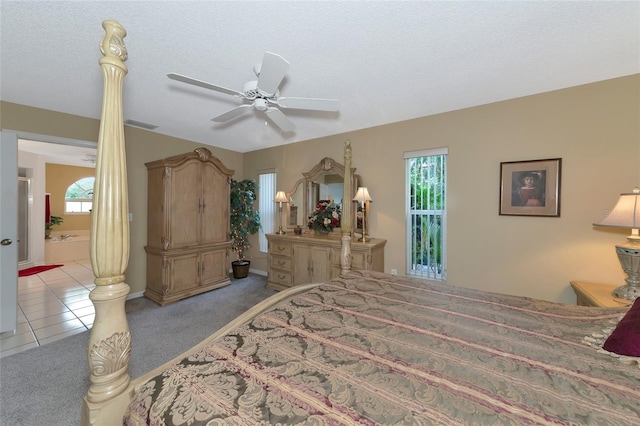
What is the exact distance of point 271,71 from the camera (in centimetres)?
163

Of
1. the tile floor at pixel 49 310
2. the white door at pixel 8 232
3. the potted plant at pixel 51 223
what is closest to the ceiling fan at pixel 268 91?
the white door at pixel 8 232

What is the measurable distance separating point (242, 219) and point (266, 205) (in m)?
0.54

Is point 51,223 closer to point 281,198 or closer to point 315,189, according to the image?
point 281,198

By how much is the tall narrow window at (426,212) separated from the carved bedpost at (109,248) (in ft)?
10.4

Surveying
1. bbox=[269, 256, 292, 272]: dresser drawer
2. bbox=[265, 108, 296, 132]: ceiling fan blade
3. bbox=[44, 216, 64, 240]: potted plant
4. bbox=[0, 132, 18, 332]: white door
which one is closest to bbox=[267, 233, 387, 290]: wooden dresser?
bbox=[269, 256, 292, 272]: dresser drawer

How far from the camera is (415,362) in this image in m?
1.01

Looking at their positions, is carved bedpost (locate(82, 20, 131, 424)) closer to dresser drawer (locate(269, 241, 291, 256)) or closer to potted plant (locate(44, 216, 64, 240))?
dresser drawer (locate(269, 241, 291, 256))

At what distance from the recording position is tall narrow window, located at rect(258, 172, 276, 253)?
4906 millimetres

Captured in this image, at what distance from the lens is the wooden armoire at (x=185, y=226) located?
3562 mm

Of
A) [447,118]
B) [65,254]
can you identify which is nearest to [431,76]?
[447,118]

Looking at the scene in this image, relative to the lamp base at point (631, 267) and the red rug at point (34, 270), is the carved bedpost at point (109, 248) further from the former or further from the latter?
the red rug at point (34, 270)

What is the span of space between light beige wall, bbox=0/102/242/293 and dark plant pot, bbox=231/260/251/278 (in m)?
1.42

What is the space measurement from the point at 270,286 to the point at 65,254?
221 inches

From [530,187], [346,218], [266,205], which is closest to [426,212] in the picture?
[530,187]
